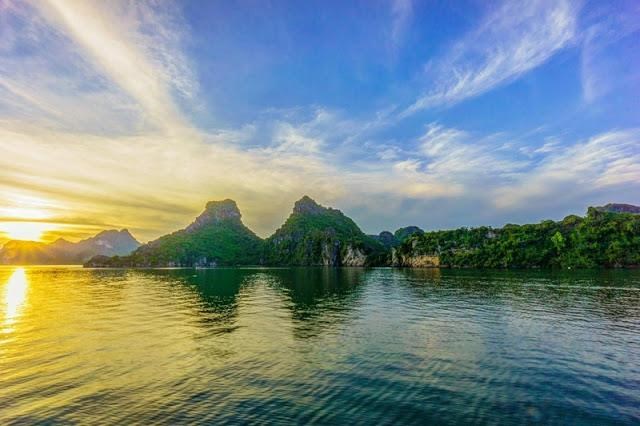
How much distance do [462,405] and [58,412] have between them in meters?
25.0

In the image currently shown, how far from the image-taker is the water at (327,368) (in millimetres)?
21141

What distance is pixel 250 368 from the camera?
29797 millimetres

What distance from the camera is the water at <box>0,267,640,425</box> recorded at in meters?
21.1

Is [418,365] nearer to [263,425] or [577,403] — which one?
[577,403]

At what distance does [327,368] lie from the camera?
2953 centimetres

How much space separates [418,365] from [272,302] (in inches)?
1963

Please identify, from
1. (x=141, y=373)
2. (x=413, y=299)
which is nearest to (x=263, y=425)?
(x=141, y=373)

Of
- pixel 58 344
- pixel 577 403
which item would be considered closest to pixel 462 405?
pixel 577 403

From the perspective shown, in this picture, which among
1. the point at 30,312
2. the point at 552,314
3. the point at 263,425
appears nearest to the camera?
the point at 263,425

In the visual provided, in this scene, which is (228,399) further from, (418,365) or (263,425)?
(418,365)

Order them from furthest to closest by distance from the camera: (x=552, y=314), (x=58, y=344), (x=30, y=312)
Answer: (x=30, y=312) → (x=552, y=314) → (x=58, y=344)

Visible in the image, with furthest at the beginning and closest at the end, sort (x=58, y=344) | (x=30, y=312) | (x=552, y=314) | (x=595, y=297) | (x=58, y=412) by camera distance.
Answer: (x=595, y=297) < (x=30, y=312) < (x=552, y=314) < (x=58, y=344) < (x=58, y=412)

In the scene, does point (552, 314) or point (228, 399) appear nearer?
point (228, 399)

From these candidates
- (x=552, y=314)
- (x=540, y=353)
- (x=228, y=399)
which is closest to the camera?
(x=228, y=399)
